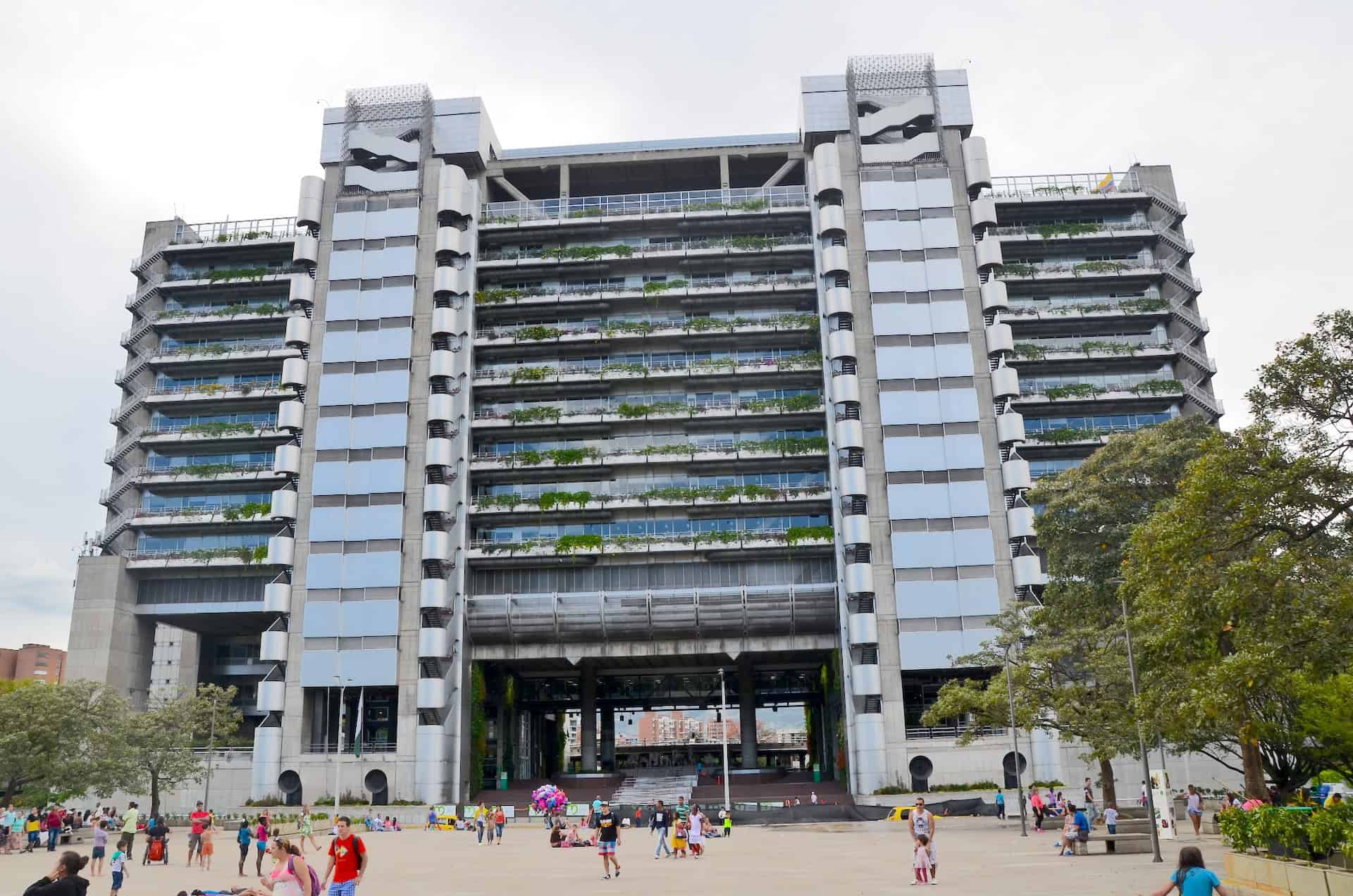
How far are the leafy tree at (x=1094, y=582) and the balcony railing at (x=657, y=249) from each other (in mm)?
38377

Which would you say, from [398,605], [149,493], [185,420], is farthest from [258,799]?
[185,420]

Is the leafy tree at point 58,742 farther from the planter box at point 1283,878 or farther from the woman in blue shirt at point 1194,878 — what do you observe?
the woman in blue shirt at point 1194,878

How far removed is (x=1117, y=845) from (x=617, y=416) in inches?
1922

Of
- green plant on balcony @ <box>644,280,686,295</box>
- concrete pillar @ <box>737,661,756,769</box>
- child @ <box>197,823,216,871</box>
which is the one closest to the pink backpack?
child @ <box>197,823,216,871</box>

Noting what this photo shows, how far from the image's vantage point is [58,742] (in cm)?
5634

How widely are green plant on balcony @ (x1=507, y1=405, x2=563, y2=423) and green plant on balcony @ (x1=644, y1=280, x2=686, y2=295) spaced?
11.2 m

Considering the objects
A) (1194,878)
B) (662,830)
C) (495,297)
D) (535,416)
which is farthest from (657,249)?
(1194,878)

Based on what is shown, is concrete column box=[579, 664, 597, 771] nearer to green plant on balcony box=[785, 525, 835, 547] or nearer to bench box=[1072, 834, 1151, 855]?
green plant on balcony box=[785, 525, 835, 547]

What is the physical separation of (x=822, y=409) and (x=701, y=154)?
23.5 metres

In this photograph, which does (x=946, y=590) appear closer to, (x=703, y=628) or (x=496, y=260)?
(x=703, y=628)

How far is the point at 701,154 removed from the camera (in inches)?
3258

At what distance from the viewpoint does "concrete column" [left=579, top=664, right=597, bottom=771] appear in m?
82.5

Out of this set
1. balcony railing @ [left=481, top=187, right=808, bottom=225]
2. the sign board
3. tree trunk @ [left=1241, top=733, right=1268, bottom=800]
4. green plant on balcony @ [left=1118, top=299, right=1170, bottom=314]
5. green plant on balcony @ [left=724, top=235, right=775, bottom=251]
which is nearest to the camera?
the sign board

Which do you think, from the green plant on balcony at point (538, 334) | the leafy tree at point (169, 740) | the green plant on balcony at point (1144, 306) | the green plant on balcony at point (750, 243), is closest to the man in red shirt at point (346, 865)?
the leafy tree at point (169, 740)
